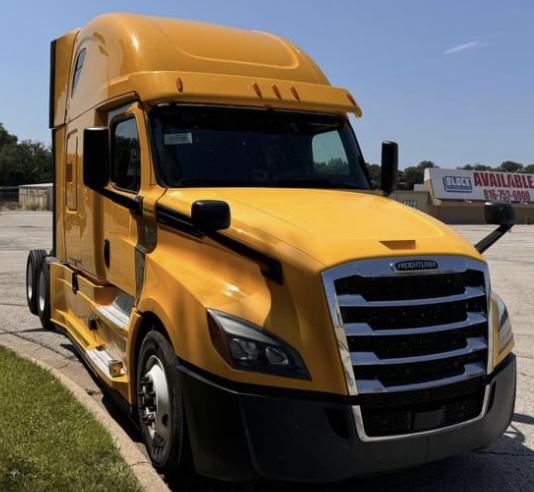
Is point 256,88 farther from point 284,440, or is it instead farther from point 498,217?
point 284,440

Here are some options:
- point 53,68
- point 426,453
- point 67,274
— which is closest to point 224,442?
point 426,453

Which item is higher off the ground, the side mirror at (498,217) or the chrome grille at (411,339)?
the side mirror at (498,217)

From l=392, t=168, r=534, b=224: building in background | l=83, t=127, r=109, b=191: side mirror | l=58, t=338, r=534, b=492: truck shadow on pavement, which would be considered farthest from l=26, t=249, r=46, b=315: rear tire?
l=392, t=168, r=534, b=224: building in background

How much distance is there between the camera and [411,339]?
11.1ft

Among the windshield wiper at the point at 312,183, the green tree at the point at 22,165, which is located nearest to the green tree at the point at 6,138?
the green tree at the point at 22,165

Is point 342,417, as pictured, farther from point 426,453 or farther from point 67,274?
point 67,274

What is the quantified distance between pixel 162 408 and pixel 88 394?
189 centimetres

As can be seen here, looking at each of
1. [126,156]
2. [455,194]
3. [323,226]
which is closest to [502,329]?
[323,226]

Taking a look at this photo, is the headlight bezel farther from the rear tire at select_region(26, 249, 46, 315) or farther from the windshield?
the rear tire at select_region(26, 249, 46, 315)

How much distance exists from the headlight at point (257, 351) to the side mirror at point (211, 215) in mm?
556

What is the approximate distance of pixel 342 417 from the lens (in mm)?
3176

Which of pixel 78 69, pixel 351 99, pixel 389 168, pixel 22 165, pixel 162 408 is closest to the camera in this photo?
pixel 162 408

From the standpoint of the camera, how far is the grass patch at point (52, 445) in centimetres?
368

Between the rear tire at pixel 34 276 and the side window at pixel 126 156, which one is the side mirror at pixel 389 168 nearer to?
the side window at pixel 126 156
